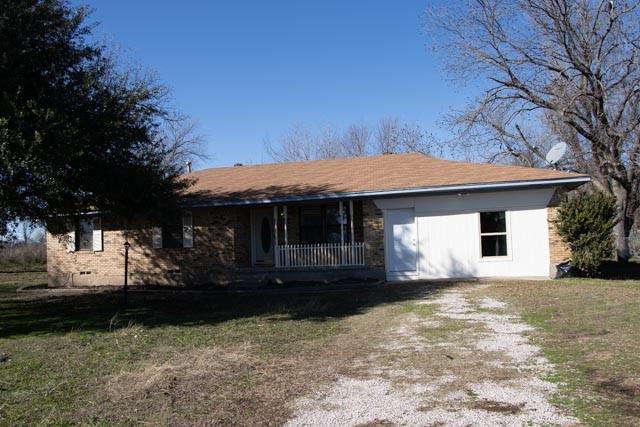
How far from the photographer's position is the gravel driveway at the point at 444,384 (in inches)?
193

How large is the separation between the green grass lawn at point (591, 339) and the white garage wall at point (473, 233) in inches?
93.2

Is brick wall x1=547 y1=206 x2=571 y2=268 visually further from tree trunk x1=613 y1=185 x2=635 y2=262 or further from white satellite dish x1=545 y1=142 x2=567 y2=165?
tree trunk x1=613 y1=185 x2=635 y2=262

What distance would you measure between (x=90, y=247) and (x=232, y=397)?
16.9 meters

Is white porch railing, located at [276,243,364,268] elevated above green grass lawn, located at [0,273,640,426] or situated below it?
above

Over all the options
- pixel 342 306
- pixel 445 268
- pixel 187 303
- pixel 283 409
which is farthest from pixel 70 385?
pixel 445 268

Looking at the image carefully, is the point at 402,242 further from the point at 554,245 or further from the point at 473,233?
the point at 554,245

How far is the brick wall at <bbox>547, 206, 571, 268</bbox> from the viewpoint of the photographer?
16.1 meters

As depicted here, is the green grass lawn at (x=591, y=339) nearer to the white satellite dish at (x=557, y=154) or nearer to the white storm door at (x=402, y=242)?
the white storm door at (x=402, y=242)

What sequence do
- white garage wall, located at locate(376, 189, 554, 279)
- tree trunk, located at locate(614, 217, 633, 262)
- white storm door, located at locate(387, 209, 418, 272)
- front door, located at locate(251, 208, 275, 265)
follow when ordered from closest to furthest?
white garage wall, located at locate(376, 189, 554, 279) < white storm door, located at locate(387, 209, 418, 272) < front door, located at locate(251, 208, 275, 265) < tree trunk, located at locate(614, 217, 633, 262)

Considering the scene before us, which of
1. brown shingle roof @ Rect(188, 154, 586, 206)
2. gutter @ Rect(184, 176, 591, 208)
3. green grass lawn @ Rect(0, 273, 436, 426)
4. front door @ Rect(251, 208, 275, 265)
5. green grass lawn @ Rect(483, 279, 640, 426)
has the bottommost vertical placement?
green grass lawn @ Rect(0, 273, 436, 426)

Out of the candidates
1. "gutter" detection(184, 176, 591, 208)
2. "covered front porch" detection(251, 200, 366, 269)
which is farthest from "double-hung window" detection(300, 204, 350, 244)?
"gutter" detection(184, 176, 591, 208)

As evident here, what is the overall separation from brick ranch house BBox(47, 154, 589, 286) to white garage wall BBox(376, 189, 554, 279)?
29mm

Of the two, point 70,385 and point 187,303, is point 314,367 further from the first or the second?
point 187,303

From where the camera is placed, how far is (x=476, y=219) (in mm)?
16797
